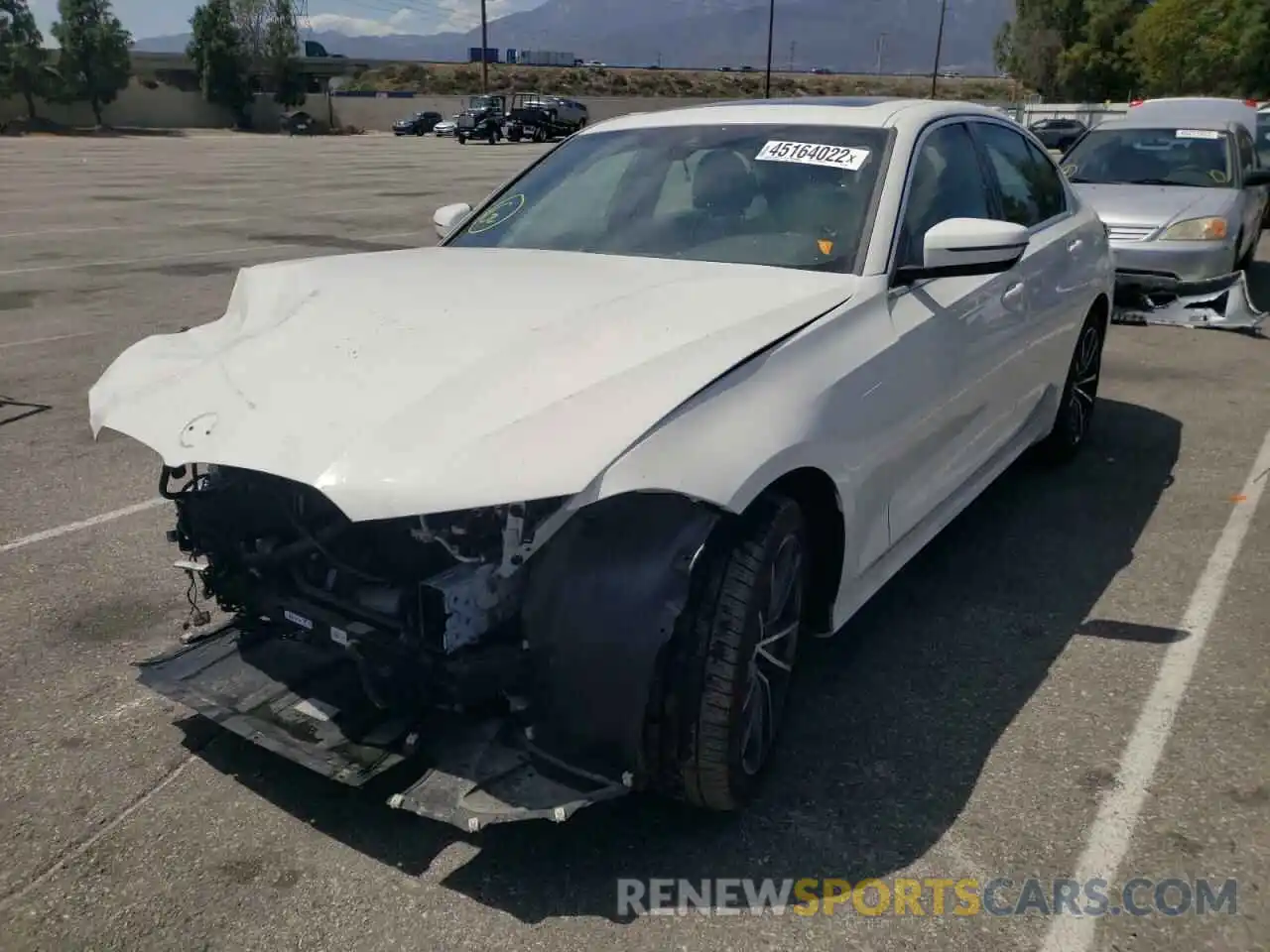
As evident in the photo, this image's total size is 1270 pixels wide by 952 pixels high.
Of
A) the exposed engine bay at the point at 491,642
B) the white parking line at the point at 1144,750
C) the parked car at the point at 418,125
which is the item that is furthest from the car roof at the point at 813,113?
the parked car at the point at 418,125

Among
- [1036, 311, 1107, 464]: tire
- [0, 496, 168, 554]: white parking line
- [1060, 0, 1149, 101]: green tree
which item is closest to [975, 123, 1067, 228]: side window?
[1036, 311, 1107, 464]: tire

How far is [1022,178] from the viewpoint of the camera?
494cm

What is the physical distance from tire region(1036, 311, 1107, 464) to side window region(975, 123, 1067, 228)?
65cm

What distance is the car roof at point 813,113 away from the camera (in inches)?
156

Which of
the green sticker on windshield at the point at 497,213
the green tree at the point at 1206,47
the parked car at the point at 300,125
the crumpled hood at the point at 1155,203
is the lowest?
the parked car at the point at 300,125

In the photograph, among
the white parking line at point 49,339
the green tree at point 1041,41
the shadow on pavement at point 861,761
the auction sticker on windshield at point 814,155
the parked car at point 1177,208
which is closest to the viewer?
the shadow on pavement at point 861,761

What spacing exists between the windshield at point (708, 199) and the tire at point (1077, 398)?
2166mm

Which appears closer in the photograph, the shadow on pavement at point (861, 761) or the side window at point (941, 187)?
the shadow on pavement at point (861, 761)

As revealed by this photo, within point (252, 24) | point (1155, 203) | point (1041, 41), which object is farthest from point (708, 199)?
point (252, 24)

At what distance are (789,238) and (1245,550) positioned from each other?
2645 millimetres

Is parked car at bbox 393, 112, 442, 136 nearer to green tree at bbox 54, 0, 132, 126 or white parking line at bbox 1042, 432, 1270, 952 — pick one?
green tree at bbox 54, 0, 132, 126

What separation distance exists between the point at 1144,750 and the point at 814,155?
2163 mm

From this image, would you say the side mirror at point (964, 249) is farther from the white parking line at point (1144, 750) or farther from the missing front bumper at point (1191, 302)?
the missing front bumper at point (1191, 302)

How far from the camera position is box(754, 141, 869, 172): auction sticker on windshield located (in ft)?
Result: 12.3
